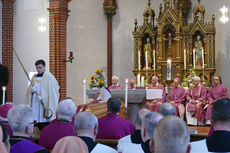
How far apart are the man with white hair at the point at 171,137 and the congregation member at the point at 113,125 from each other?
3.04 metres

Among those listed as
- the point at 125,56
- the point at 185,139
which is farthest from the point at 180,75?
the point at 185,139

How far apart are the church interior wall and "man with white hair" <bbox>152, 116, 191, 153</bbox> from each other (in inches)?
444

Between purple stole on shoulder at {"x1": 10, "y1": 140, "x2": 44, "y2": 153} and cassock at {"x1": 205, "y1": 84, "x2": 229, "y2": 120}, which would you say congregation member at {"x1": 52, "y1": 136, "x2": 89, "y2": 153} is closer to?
Result: purple stole on shoulder at {"x1": 10, "y1": 140, "x2": 44, "y2": 153}

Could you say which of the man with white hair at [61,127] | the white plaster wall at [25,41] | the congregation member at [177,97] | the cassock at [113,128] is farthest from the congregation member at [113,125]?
the white plaster wall at [25,41]

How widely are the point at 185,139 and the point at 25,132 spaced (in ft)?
5.67

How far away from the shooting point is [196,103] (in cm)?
1093

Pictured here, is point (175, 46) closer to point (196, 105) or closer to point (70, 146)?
point (196, 105)

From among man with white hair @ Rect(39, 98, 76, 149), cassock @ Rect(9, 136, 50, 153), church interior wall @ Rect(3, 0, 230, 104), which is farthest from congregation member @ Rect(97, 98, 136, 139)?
church interior wall @ Rect(3, 0, 230, 104)

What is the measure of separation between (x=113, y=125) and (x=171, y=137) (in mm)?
3141

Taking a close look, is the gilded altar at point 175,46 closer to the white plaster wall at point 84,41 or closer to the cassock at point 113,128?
the white plaster wall at point 84,41

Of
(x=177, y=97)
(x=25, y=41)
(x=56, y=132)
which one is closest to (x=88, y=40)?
(x=25, y=41)

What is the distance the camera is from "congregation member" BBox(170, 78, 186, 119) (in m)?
11.1

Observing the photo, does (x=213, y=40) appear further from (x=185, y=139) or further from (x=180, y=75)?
(x=185, y=139)

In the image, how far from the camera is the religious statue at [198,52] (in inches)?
489
